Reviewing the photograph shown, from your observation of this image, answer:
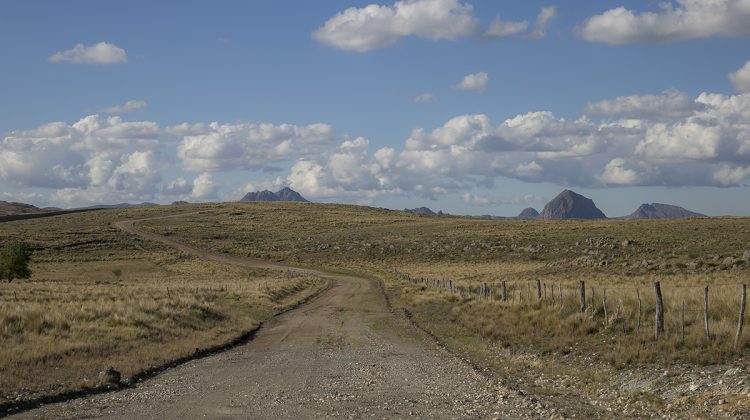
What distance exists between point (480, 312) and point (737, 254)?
109ft

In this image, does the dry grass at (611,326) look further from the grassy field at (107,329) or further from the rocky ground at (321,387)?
the grassy field at (107,329)

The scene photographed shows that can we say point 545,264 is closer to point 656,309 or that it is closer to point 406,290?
point 406,290

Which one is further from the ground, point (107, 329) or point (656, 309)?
point (656, 309)

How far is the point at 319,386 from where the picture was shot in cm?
1599

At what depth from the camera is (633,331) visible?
64.7 ft

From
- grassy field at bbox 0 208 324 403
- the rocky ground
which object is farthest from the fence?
grassy field at bbox 0 208 324 403

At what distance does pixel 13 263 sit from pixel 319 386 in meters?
57.8

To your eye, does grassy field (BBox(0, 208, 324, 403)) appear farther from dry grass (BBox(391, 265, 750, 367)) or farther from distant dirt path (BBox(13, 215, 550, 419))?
dry grass (BBox(391, 265, 750, 367))

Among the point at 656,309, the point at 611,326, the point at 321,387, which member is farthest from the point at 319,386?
the point at 656,309

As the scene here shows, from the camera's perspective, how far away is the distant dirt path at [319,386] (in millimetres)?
13062

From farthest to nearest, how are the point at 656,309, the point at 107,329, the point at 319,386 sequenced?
the point at 107,329
the point at 656,309
the point at 319,386

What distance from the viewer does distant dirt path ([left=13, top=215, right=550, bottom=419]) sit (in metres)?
13.1

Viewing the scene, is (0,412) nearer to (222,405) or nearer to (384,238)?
(222,405)

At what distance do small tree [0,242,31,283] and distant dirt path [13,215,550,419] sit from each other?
46.5m
